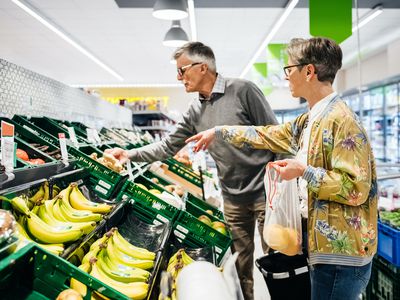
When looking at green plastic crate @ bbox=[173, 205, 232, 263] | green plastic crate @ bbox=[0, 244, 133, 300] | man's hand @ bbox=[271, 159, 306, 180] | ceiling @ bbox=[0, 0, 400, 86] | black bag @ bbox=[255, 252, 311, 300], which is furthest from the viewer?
ceiling @ bbox=[0, 0, 400, 86]

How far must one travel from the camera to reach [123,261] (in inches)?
73.7

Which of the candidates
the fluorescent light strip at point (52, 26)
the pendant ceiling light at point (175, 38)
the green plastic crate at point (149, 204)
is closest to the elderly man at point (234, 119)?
the green plastic crate at point (149, 204)

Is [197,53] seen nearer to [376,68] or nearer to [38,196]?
[38,196]

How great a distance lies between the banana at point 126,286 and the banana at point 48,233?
16 cm

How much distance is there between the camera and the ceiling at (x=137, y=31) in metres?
8.17

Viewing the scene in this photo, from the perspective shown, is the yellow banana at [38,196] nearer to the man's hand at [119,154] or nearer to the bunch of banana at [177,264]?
the bunch of banana at [177,264]

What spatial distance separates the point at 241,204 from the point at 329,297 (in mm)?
1261

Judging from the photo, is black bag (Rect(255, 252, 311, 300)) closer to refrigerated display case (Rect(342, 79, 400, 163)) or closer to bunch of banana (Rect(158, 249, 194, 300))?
bunch of banana (Rect(158, 249, 194, 300))

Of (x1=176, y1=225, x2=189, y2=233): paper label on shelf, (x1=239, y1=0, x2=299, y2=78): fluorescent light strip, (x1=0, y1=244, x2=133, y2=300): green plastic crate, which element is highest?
(x1=239, y1=0, x2=299, y2=78): fluorescent light strip

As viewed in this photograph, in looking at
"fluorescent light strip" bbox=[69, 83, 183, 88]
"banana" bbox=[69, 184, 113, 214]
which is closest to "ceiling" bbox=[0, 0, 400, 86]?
"fluorescent light strip" bbox=[69, 83, 183, 88]

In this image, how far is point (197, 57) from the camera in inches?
113

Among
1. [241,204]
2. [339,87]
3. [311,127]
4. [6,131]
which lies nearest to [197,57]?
[241,204]

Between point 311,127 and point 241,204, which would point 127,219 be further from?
point 311,127

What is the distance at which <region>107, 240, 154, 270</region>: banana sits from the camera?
1847 millimetres
